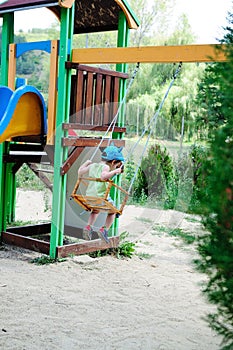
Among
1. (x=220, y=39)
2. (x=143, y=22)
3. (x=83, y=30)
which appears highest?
(x=143, y=22)

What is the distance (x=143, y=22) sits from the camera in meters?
25.8

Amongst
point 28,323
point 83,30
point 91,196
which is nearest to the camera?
point 28,323

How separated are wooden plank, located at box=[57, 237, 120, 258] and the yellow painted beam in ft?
6.24

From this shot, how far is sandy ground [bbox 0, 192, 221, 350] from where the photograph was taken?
11.6 ft

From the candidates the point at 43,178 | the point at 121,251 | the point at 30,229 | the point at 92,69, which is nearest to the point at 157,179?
the point at 30,229

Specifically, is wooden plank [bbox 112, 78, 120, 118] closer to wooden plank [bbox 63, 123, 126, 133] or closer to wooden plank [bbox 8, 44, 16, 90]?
wooden plank [bbox 63, 123, 126, 133]

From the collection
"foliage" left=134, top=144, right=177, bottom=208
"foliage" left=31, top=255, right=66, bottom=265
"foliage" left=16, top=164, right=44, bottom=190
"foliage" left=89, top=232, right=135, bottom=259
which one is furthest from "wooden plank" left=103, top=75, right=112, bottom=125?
"foliage" left=16, top=164, right=44, bottom=190

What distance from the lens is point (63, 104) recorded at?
541 centimetres

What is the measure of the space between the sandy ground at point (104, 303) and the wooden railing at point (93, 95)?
1.48m

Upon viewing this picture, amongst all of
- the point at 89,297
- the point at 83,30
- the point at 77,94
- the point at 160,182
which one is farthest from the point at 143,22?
the point at 89,297

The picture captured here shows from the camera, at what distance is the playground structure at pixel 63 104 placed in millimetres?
5379

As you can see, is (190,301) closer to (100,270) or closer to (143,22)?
(100,270)

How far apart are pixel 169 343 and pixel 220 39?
78.7 inches

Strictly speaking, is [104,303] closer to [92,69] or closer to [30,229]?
[30,229]
